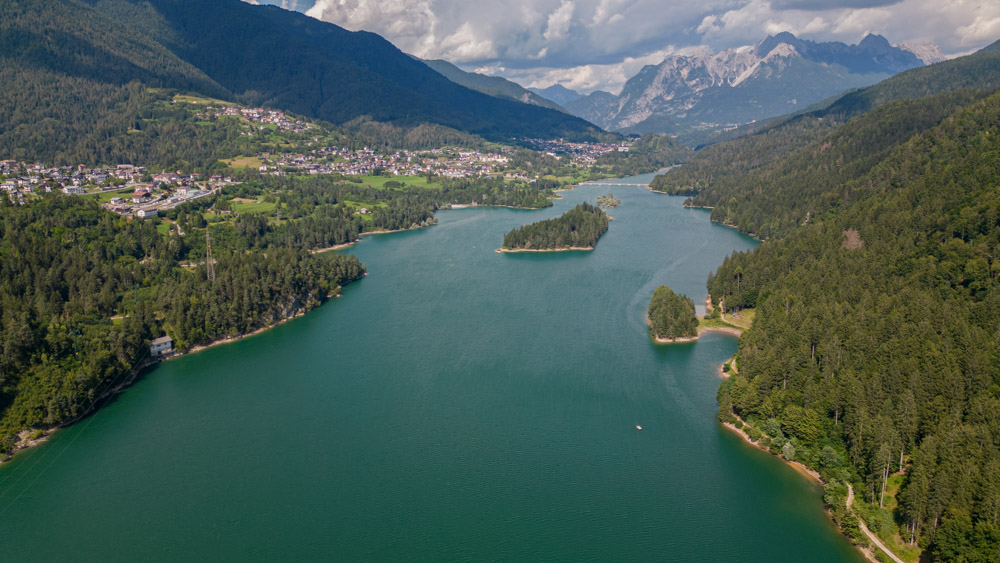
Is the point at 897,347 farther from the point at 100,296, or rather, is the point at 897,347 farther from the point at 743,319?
the point at 100,296

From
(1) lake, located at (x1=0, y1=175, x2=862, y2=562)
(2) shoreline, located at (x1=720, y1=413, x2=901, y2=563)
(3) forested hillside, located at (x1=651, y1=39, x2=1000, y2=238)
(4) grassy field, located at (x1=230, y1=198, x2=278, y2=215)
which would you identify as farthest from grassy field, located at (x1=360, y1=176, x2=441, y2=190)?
(2) shoreline, located at (x1=720, y1=413, x2=901, y2=563)

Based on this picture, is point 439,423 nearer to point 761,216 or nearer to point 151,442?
point 151,442

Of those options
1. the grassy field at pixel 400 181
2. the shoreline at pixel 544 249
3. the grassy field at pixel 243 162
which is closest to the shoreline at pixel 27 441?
the shoreline at pixel 544 249

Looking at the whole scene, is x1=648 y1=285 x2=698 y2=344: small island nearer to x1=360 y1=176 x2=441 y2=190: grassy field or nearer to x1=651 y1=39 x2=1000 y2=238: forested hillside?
x1=651 y1=39 x2=1000 y2=238: forested hillside

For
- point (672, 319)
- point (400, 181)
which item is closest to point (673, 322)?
point (672, 319)

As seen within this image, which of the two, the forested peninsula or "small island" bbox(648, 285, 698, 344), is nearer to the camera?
the forested peninsula

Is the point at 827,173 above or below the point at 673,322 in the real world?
above

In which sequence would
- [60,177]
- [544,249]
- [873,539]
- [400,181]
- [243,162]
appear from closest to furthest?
[873,539]
[544,249]
[60,177]
[243,162]
[400,181]

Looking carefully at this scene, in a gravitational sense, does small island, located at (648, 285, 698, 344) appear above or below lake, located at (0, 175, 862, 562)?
above
